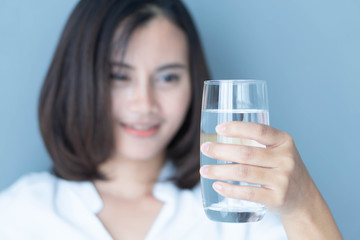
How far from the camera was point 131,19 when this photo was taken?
5.64ft

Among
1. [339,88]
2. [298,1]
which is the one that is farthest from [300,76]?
[298,1]

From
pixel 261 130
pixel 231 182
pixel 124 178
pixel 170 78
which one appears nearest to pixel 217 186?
pixel 231 182

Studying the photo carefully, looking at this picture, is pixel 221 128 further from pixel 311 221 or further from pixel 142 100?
pixel 142 100

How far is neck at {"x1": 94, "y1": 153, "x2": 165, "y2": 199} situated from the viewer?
1.93m

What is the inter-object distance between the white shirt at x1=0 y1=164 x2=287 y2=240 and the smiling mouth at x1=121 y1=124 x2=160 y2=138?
0.29 m

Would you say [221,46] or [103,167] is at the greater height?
[221,46]

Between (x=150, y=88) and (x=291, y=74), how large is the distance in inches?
29.5

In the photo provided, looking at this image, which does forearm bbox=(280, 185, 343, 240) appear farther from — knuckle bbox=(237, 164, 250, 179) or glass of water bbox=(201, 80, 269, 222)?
knuckle bbox=(237, 164, 250, 179)

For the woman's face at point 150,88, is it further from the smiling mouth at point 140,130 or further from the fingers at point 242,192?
the fingers at point 242,192

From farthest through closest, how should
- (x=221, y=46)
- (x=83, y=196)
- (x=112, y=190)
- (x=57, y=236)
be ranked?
1. (x=221, y=46)
2. (x=112, y=190)
3. (x=83, y=196)
4. (x=57, y=236)

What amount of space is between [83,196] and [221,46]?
3.27ft

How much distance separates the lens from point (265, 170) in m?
1.04

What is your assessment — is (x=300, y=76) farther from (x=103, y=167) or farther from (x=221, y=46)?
(x=103, y=167)

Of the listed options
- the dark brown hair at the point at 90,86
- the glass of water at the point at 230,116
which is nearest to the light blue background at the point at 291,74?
the dark brown hair at the point at 90,86
